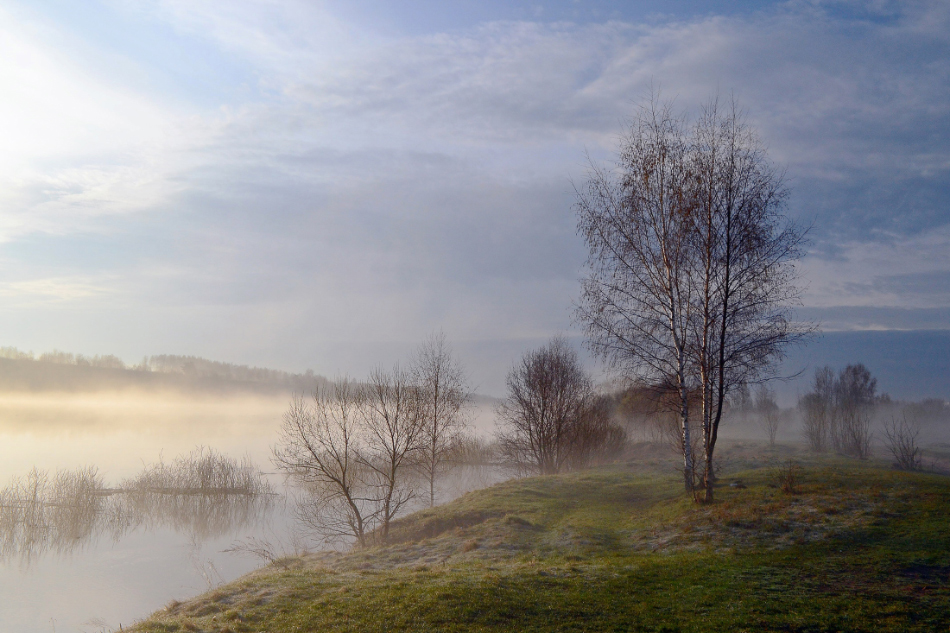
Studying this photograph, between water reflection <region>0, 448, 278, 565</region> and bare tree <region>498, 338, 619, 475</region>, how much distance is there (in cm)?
1855

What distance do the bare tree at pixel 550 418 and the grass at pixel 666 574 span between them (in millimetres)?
21365

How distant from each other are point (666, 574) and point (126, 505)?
36.2 m

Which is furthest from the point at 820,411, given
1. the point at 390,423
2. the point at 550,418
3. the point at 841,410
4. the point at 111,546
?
the point at 111,546

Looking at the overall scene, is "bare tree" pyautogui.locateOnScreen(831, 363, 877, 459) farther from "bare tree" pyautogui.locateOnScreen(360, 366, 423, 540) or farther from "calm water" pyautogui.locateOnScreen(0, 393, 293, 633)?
"calm water" pyautogui.locateOnScreen(0, 393, 293, 633)

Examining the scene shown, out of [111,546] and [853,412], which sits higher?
[853,412]

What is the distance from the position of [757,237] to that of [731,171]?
2.55 meters

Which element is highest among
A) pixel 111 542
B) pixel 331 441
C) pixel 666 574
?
pixel 331 441

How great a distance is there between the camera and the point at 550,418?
39875 millimetres

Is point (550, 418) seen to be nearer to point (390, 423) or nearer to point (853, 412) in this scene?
point (390, 423)

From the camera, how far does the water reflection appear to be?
2814 cm

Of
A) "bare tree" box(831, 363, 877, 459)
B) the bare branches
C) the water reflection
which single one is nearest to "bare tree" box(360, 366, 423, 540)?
the bare branches

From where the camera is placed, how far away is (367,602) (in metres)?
9.41

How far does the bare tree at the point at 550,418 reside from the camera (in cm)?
3994

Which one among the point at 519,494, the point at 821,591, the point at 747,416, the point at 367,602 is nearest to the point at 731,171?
the point at 821,591
